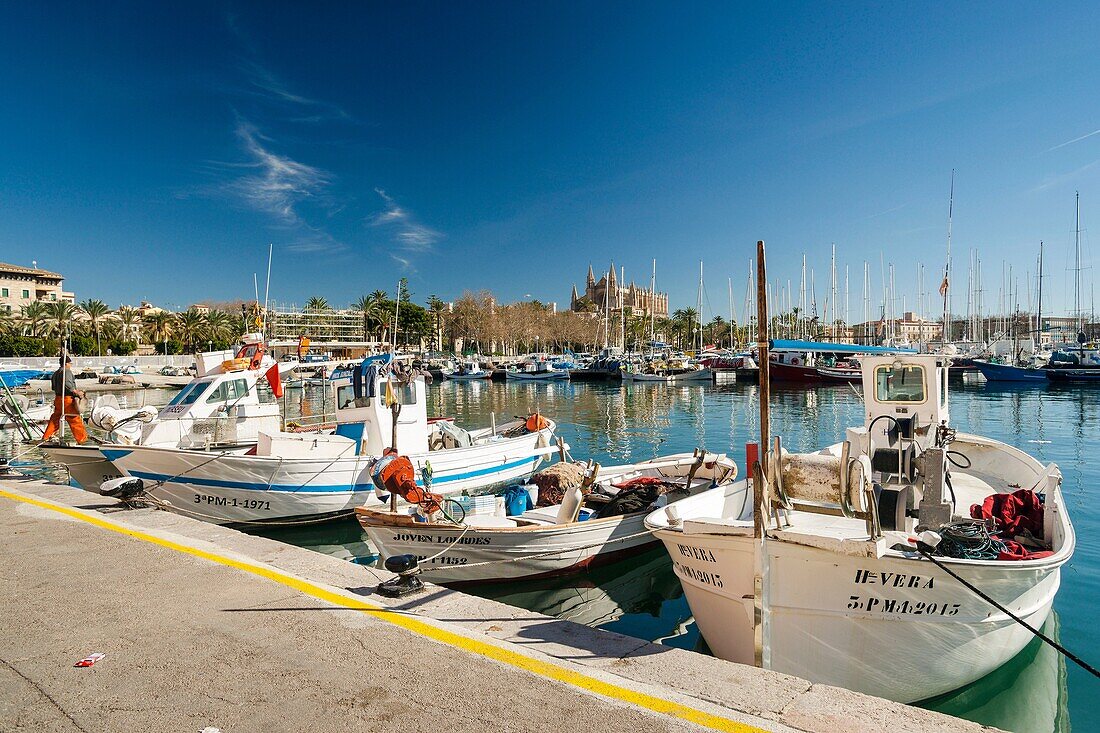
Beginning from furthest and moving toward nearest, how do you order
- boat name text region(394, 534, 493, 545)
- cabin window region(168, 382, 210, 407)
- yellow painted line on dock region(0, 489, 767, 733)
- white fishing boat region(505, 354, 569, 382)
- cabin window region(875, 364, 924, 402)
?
white fishing boat region(505, 354, 569, 382)
cabin window region(168, 382, 210, 407)
cabin window region(875, 364, 924, 402)
boat name text region(394, 534, 493, 545)
yellow painted line on dock region(0, 489, 767, 733)

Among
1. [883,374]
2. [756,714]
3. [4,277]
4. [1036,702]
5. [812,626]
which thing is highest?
[4,277]

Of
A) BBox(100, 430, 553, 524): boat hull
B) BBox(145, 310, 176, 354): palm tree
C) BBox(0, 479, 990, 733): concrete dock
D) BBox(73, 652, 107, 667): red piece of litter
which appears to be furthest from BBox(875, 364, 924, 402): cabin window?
BBox(145, 310, 176, 354): palm tree

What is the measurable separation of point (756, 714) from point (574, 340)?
403 feet

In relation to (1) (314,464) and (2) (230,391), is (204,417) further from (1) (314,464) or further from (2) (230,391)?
(1) (314,464)

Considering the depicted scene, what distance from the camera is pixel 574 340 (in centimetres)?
12631

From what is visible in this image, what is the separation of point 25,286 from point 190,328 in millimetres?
26134

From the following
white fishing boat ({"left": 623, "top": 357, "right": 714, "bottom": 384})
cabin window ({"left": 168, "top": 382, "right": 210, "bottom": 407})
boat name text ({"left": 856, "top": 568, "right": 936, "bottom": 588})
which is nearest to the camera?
boat name text ({"left": 856, "top": 568, "right": 936, "bottom": 588})

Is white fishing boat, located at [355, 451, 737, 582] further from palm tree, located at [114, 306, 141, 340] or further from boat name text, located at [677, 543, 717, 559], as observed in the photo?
palm tree, located at [114, 306, 141, 340]

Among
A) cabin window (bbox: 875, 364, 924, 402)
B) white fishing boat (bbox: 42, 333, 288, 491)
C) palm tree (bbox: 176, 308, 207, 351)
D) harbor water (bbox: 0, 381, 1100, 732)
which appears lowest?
harbor water (bbox: 0, 381, 1100, 732)

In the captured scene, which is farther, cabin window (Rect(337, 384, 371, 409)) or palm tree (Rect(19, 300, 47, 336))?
palm tree (Rect(19, 300, 47, 336))

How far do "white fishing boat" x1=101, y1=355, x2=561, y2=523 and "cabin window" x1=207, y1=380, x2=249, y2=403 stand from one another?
5.34 ft

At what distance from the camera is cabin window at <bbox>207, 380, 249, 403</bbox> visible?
15.5 metres

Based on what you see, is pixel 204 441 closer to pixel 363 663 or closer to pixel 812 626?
pixel 363 663

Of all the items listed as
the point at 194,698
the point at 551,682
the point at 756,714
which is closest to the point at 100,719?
the point at 194,698
